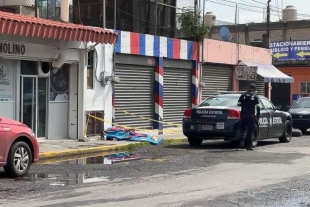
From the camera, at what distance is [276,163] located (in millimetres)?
13648

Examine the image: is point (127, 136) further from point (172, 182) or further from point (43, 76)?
point (172, 182)

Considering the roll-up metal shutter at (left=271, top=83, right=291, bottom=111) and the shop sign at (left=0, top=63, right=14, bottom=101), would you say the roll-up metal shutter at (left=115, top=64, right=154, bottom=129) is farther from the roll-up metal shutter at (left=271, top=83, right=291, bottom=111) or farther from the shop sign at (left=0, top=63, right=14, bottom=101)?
the roll-up metal shutter at (left=271, top=83, right=291, bottom=111)

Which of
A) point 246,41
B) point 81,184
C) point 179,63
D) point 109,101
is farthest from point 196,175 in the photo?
point 246,41

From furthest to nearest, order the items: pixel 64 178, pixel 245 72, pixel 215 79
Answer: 1. pixel 245 72
2. pixel 215 79
3. pixel 64 178

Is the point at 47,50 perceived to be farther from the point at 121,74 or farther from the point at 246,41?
the point at 246,41

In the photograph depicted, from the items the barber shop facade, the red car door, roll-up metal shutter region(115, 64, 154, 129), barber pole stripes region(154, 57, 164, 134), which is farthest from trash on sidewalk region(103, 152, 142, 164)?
barber pole stripes region(154, 57, 164, 134)

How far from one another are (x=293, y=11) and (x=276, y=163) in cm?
3991

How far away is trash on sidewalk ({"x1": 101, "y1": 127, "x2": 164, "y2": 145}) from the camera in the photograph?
18800mm

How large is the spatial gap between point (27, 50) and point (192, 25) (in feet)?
33.0

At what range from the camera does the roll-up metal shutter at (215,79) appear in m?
26.7

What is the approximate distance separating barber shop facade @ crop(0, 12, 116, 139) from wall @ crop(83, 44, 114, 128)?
554 mm

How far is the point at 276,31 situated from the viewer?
49.6m

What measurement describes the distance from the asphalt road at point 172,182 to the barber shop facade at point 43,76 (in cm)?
351

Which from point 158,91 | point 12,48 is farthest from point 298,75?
point 12,48
